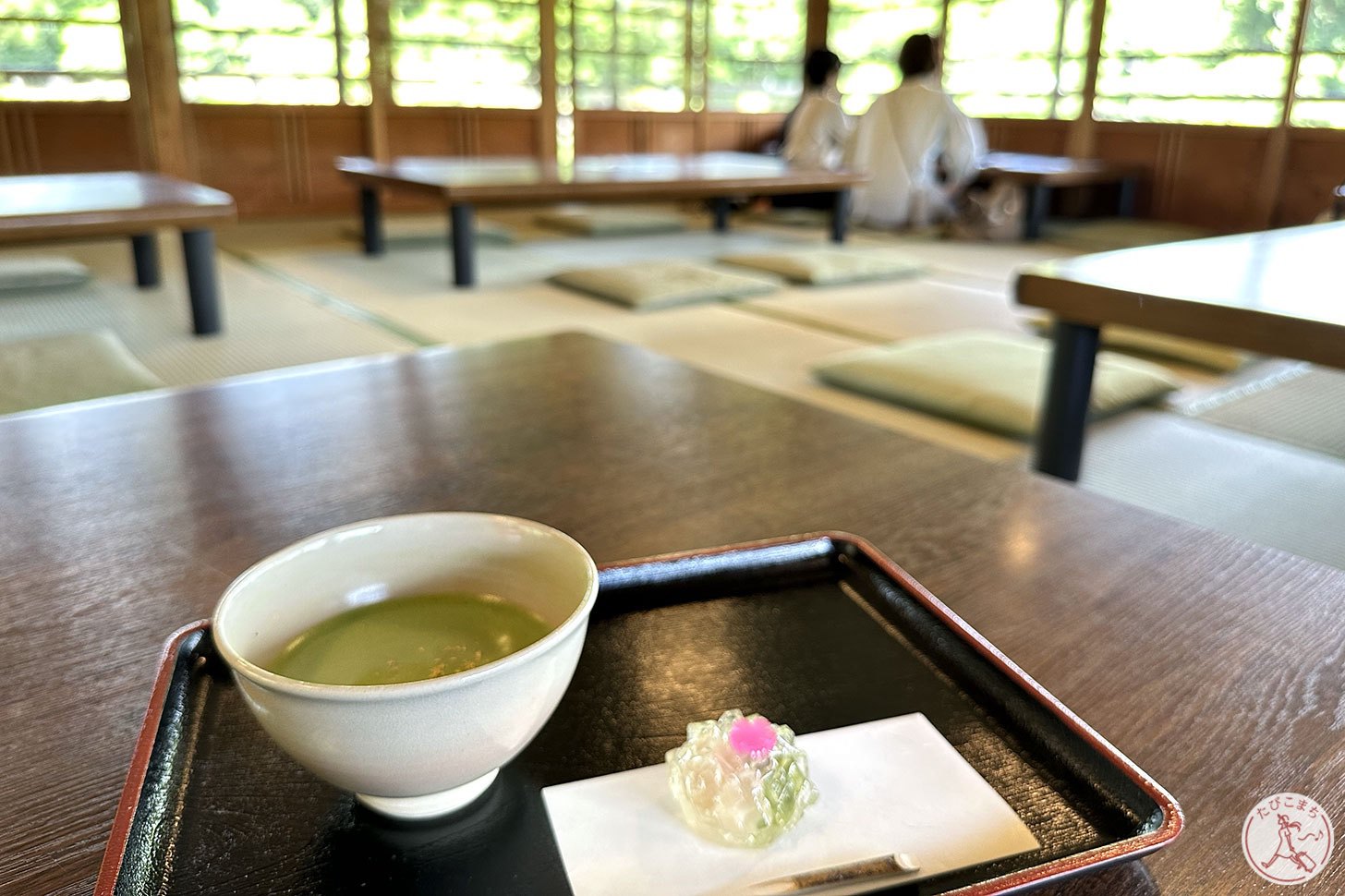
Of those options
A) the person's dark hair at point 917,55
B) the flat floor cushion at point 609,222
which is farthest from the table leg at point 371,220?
the person's dark hair at point 917,55

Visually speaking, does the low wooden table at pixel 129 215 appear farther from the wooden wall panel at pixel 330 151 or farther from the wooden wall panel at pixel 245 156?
the wooden wall panel at pixel 330 151

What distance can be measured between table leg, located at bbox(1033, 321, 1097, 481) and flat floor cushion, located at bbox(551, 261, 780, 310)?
7.00 feet

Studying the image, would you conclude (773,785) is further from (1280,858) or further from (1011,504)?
(1011,504)

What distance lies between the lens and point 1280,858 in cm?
44

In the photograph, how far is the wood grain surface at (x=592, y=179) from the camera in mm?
4180

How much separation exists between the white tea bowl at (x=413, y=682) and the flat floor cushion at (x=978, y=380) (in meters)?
2.00

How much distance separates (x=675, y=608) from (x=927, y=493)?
30cm

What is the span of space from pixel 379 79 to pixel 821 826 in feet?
24.3

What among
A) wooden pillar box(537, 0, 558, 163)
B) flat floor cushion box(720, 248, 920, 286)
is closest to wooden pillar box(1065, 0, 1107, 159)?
flat floor cushion box(720, 248, 920, 286)

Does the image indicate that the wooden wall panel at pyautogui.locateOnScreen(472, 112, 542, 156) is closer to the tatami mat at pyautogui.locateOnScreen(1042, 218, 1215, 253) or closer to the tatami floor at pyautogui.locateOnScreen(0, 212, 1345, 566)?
the tatami floor at pyautogui.locateOnScreen(0, 212, 1345, 566)

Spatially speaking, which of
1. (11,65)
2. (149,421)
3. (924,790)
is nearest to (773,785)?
(924,790)

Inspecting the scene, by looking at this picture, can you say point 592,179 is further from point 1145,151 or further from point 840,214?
point 1145,151

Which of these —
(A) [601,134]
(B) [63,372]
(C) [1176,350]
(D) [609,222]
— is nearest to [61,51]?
(D) [609,222]

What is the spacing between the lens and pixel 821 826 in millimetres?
436
